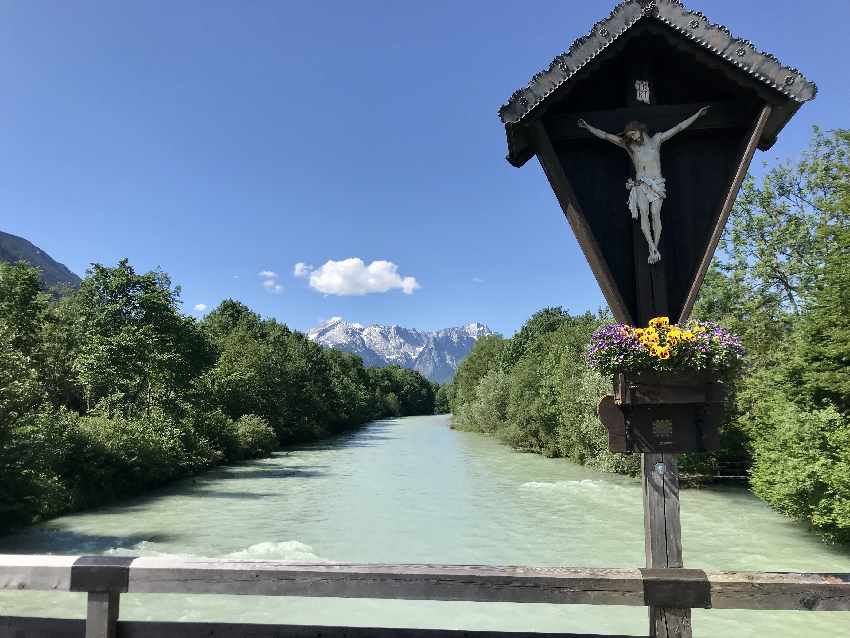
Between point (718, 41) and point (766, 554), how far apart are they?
48.2ft

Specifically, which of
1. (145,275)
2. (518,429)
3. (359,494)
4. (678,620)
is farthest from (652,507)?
(518,429)

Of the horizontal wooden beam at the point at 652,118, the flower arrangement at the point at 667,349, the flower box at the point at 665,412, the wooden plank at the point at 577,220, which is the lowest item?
the flower box at the point at 665,412

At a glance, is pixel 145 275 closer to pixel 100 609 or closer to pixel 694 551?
pixel 694 551

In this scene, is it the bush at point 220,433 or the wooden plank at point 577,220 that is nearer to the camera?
the wooden plank at point 577,220

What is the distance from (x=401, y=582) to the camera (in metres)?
3.41

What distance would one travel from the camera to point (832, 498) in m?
14.2

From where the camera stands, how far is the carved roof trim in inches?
178

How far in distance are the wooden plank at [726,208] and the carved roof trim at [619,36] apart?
12.3 inches

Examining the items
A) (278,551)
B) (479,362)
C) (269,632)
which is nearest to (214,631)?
(269,632)

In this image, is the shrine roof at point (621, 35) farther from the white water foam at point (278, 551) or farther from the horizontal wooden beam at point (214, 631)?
the white water foam at point (278, 551)

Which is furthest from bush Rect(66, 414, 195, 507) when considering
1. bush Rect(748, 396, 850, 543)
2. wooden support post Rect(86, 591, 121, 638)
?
bush Rect(748, 396, 850, 543)

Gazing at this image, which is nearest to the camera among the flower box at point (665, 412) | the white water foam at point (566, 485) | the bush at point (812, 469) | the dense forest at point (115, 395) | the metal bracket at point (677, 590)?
the metal bracket at point (677, 590)

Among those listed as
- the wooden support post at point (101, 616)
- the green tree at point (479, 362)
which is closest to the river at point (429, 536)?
the wooden support post at point (101, 616)

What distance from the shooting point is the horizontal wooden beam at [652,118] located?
15.7 ft
